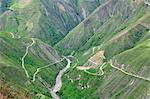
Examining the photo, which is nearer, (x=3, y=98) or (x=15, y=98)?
(x=3, y=98)
